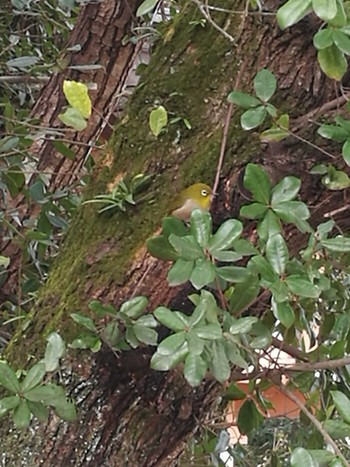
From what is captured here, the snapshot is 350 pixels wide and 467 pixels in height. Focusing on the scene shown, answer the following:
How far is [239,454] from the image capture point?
126cm

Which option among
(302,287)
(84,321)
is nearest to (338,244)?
(302,287)

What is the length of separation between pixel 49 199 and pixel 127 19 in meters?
0.46

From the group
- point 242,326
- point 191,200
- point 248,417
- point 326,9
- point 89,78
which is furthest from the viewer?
point 89,78

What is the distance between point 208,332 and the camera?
631 mm

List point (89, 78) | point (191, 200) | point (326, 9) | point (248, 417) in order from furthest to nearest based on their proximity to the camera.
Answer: point (89, 78) < point (248, 417) < point (191, 200) < point (326, 9)

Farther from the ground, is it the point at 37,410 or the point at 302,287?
the point at 302,287

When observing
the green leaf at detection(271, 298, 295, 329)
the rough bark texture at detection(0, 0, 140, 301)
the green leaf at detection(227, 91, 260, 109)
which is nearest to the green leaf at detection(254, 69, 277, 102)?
the green leaf at detection(227, 91, 260, 109)

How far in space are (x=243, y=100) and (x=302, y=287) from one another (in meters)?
0.21

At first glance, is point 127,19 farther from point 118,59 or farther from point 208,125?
point 208,125

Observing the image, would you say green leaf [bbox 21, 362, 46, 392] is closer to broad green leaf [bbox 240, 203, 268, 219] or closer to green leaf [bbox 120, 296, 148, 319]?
green leaf [bbox 120, 296, 148, 319]

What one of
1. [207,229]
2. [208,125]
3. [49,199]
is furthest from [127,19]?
[207,229]

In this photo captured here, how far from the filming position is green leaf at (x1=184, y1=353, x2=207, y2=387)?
2.08 feet

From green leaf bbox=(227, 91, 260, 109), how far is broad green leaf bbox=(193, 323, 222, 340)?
0.24m

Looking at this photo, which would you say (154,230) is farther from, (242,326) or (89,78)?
(89,78)
